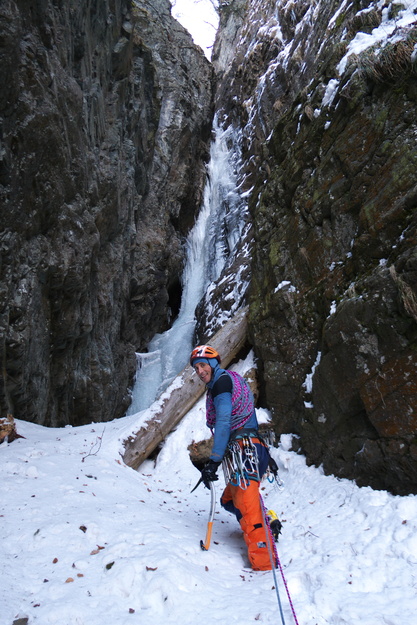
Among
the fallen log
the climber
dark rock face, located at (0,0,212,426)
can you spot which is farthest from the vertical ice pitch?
the climber

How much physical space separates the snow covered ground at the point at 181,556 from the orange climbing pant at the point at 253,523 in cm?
11

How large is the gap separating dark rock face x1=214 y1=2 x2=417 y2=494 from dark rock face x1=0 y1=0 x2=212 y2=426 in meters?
4.25

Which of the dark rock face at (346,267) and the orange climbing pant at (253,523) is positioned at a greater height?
the dark rock face at (346,267)

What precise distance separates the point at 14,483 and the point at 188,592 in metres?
2.47

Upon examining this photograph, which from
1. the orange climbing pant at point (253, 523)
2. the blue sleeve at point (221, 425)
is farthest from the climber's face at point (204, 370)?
the orange climbing pant at point (253, 523)

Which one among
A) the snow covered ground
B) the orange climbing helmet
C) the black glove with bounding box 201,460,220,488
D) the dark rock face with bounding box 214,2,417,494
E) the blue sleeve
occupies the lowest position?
the snow covered ground

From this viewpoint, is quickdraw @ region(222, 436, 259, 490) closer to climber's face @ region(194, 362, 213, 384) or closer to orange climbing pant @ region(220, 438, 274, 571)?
orange climbing pant @ region(220, 438, 274, 571)

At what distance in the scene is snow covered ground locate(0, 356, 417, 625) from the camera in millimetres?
2516

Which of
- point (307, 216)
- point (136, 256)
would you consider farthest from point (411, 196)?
point (136, 256)

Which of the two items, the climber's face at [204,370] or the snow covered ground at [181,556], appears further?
the climber's face at [204,370]

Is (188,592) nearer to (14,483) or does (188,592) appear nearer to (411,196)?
(14,483)

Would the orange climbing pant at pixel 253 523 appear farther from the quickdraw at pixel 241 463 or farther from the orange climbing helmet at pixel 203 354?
the orange climbing helmet at pixel 203 354

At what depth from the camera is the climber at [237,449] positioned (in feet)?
11.3

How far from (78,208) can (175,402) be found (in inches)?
201
